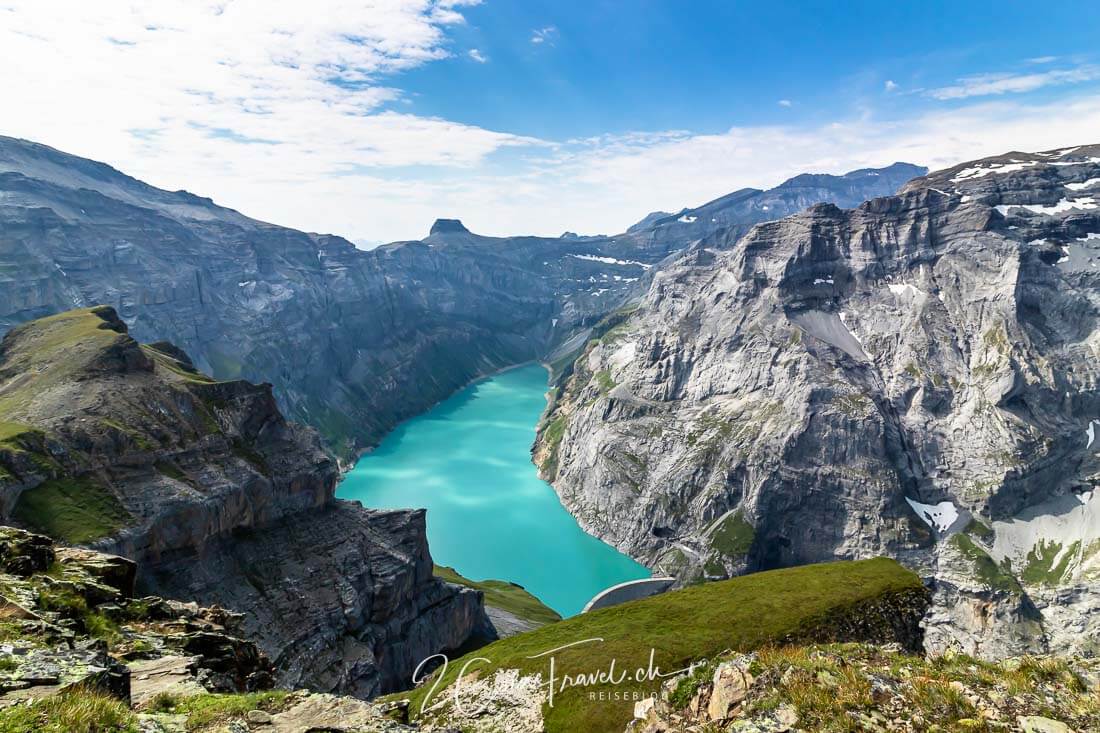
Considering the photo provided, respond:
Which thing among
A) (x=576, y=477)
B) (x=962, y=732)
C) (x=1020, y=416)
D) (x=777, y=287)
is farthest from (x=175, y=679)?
(x=777, y=287)

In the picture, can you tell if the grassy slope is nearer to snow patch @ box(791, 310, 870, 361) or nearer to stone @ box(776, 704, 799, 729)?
stone @ box(776, 704, 799, 729)

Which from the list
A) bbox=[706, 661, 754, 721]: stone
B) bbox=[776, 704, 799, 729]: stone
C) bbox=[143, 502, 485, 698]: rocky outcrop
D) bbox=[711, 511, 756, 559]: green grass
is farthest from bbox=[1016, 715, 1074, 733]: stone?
bbox=[711, 511, 756, 559]: green grass

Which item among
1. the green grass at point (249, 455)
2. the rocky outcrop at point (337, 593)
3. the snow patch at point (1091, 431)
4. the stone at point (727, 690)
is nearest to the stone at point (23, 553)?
the stone at point (727, 690)

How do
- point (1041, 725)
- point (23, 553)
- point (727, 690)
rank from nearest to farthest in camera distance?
point (1041, 725) → point (727, 690) → point (23, 553)

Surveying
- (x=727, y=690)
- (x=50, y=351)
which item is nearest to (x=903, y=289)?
(x=727, y=690)

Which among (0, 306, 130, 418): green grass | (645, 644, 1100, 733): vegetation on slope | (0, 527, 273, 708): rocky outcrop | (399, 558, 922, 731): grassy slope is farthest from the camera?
(0, 306, 130, 418): green grass

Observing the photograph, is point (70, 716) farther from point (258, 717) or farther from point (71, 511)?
point (71, 511)
